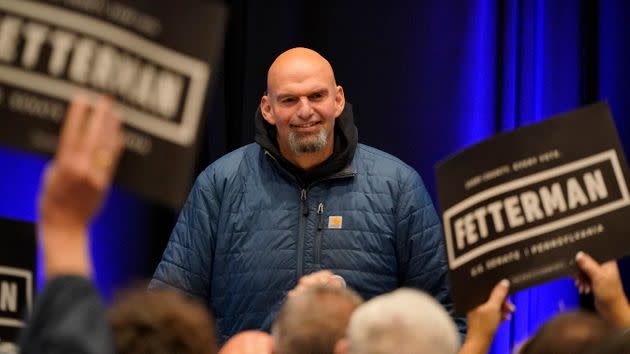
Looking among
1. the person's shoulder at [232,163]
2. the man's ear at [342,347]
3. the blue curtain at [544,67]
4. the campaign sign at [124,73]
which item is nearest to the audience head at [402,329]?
the man's ear at [342,347]

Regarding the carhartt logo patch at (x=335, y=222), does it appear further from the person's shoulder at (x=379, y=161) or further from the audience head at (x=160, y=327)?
the audience head at (x=160, y=327)

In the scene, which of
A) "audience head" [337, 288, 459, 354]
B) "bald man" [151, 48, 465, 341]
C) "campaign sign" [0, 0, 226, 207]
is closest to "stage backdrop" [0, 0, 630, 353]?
"bald man" [151, 48, 465, 341]

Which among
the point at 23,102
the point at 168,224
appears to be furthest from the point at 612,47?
the point at 23,102

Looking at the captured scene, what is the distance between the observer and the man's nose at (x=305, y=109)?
3910 mm

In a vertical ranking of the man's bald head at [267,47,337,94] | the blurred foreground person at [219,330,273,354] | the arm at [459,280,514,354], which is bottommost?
the blurred foreground person at [219,330,273,354]

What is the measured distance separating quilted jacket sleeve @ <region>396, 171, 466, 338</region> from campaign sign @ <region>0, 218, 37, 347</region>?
1480mm

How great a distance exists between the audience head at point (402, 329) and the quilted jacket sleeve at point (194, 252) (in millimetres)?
1935

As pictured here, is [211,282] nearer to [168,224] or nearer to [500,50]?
[168,224]

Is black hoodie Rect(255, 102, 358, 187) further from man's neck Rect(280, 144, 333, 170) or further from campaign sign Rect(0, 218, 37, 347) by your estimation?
campaign sign Rect(0, 218, 37, 347)

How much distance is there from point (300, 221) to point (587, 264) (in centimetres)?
132

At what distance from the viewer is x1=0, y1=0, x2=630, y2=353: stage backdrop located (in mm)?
5215

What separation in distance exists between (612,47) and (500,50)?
0.51 metres

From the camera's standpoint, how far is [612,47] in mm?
5008

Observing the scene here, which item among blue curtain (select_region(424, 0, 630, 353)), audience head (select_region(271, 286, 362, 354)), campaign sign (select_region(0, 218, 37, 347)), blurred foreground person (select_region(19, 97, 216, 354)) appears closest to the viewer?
blurred foreground person (select_region(19, 97, 216, 354))
